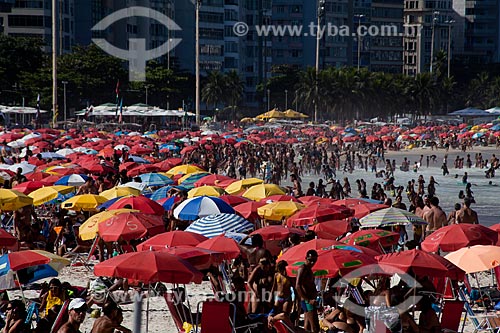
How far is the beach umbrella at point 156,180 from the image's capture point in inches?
884

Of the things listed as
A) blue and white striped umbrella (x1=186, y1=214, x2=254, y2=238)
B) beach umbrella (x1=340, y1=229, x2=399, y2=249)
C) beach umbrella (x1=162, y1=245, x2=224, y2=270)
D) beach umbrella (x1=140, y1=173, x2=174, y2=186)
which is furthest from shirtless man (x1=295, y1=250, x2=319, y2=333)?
beach umbrella (x1=140, y1=173, x2=174, y2=186)

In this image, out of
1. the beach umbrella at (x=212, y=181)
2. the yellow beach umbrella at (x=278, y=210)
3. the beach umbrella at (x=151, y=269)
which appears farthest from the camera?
the beach umbrella at (x=212, y=181)

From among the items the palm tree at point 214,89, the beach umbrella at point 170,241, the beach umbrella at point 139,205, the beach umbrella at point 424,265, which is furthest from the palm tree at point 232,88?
the beach umbrella at point 424,265

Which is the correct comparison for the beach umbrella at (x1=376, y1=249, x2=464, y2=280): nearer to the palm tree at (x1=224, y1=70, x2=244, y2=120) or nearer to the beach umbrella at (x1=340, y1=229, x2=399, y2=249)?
the beach umbrella at (x1=340, y1=229, x2=399, y2=249)

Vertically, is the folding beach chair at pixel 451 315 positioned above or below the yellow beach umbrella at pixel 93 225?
below

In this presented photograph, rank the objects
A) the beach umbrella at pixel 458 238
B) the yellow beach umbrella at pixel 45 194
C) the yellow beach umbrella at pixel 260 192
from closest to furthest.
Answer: the beach umbrella at pixel 458 238 < the yellow beach umbrella at pixel 45 194 < the yellow beach umbrella at pixel 260 192

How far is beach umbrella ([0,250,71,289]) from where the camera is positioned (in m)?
11.2

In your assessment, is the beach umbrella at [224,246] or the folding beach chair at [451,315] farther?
the beach umbrella at [224,246]

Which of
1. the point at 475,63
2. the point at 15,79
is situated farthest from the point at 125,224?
the point at 475,63

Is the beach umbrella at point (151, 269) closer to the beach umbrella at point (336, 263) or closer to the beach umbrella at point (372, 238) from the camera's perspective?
the beach umbrella at point (336, 263)

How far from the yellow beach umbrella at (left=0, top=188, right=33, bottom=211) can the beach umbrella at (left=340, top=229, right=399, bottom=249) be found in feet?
20.9

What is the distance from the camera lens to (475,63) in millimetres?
124062

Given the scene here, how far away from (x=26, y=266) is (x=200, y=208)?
563cm

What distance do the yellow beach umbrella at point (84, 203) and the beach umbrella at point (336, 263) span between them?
7321 mm
